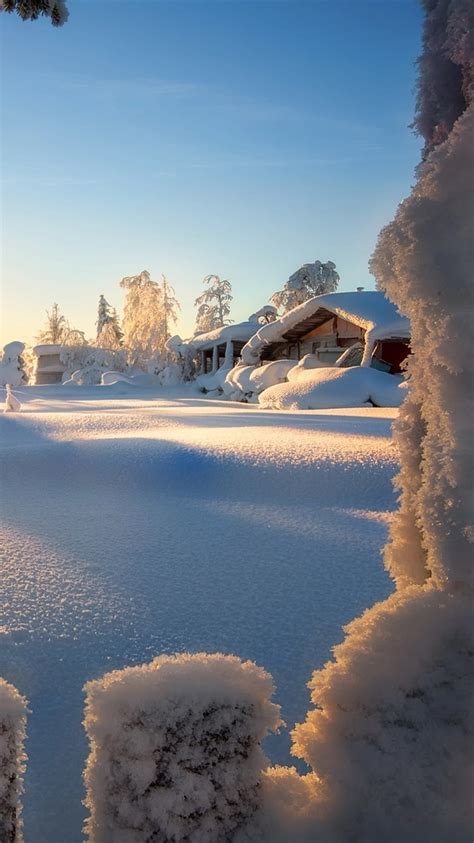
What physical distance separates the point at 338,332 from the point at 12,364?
2367 cm

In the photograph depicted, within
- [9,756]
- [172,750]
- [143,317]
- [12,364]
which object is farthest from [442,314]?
[12,364]

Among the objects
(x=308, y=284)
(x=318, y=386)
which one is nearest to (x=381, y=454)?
(x=318, y=386)

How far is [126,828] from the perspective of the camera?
1.21 m

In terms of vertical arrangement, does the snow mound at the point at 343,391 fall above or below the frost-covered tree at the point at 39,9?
below

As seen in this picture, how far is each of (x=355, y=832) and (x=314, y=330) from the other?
70.2 feet

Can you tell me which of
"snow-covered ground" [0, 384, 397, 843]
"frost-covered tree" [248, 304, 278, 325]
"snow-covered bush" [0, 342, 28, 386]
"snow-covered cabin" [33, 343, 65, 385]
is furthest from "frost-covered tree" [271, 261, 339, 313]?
"snow-covered ground" [0, 384, 397, 843]

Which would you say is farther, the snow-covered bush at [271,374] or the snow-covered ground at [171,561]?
the snow-covered bush at [271,374]

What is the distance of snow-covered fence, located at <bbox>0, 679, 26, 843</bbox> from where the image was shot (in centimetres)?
120

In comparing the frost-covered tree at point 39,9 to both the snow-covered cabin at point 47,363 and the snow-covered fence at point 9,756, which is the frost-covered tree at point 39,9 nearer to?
the snow-covered fence at point 9,756

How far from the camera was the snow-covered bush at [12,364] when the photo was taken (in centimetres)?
3553

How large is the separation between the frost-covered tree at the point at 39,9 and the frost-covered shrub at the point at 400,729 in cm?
365

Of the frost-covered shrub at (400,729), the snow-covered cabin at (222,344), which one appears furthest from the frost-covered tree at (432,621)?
the snow-covered cabin at (222,344)

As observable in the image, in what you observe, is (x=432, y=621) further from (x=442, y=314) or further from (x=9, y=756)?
(x=9, y=756)

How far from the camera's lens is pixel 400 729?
128 cm
